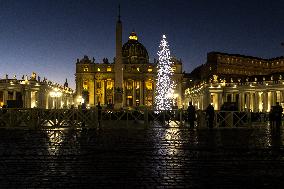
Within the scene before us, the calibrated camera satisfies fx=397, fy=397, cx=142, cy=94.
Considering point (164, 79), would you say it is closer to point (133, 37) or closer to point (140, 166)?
point (140, 166)

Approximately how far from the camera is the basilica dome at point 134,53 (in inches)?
5546

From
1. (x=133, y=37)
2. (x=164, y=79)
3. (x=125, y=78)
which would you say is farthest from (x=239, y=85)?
(x=133, y=37)

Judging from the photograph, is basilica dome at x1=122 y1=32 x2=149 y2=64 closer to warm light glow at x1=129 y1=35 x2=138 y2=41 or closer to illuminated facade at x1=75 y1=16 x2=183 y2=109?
illuminated facade at x1=75 y1=16 x2=183 y2=109

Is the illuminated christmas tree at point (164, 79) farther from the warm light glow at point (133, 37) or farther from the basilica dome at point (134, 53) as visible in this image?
the warm light glow at point (133, 37)

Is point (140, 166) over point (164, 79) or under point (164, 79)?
under

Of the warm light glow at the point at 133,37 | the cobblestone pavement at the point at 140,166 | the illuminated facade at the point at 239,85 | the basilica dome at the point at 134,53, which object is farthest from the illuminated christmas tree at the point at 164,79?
the warm light glow at the point at 133,37

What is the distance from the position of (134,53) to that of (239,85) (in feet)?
204

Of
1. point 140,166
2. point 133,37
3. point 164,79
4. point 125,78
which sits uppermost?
point 133,37

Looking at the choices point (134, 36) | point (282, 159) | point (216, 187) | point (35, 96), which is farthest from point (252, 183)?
point (134, 36)

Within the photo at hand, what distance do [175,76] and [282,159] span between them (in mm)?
124409

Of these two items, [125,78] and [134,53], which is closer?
[125,78]

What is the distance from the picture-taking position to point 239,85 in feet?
291

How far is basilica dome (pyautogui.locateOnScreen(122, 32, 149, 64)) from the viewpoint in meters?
141

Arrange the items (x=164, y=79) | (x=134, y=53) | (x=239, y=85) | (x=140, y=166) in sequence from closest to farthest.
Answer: (x=140, y=166), (x=164, y=79), (x=239, y=85), (x=134, y=53)
